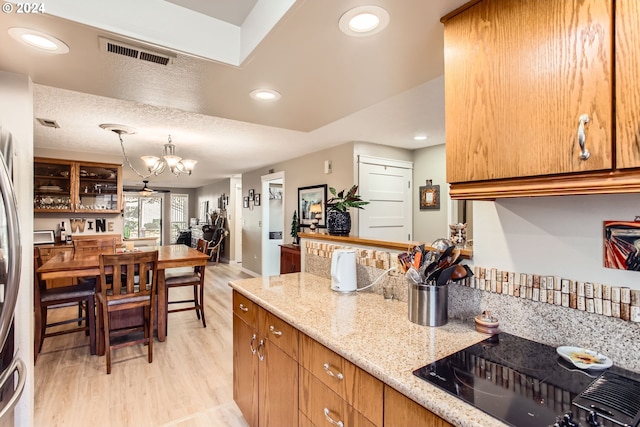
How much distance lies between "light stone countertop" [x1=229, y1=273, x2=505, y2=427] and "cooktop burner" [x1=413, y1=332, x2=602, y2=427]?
41 millimetres

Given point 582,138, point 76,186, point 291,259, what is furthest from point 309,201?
point 582,138

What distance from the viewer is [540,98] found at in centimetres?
86

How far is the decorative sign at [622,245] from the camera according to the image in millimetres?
897

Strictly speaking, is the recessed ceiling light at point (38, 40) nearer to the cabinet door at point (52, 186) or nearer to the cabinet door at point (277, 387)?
the cabinet door at point (277, 387)

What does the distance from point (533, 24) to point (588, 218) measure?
62 cm

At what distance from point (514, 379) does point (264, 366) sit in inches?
46.2

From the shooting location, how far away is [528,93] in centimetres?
89

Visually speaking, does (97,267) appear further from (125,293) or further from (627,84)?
(627,84)

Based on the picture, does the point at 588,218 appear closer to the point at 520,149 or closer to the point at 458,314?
the point at 520,149

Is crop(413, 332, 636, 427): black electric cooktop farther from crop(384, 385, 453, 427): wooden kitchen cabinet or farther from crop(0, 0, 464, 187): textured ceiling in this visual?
crop(0, 0, 464, 187): textured ceiling

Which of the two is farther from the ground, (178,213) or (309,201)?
(309,201)

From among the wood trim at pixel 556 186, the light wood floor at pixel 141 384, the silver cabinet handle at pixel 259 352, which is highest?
the wood trim at pixel 556 186

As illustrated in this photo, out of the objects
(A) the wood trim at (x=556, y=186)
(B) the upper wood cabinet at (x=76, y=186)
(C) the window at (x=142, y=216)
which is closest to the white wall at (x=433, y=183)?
(A) the wood trim at (x=556, y=186)

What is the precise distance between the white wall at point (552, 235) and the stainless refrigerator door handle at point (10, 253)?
1.74m
